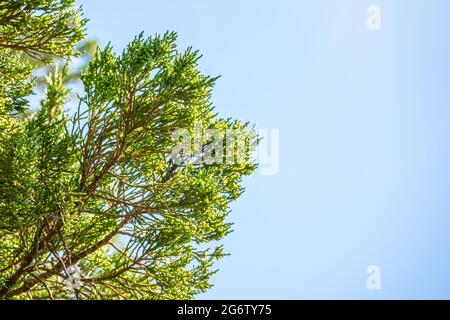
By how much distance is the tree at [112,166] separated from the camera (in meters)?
7.36

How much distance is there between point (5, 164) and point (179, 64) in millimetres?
2898

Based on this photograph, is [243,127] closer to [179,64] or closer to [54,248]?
[179,64]

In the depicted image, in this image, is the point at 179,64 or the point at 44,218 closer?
the point at 44,218

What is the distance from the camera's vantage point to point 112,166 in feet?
27.3

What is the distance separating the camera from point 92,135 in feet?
27.0

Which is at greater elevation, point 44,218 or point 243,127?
point 243,127

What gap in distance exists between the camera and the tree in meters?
7.36
